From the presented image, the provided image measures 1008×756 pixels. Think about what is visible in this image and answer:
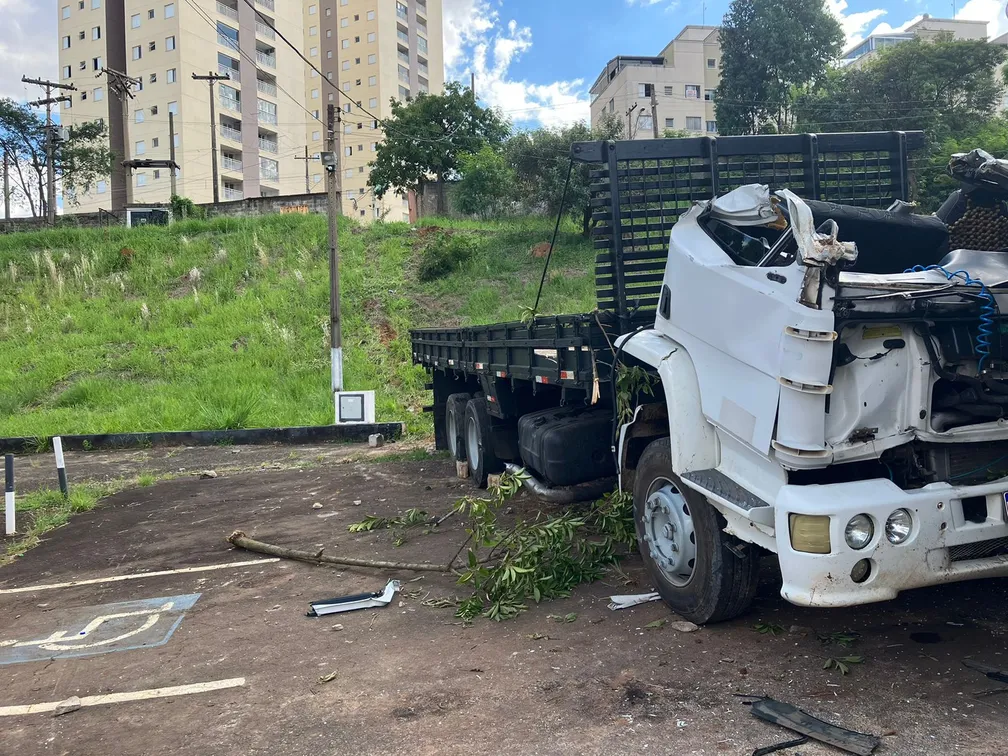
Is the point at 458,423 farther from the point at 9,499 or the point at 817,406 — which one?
the point at 817,406

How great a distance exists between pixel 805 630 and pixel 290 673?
8.98 feet

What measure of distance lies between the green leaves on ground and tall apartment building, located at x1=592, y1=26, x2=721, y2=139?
206ft

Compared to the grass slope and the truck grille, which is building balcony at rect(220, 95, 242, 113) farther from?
the truck grille

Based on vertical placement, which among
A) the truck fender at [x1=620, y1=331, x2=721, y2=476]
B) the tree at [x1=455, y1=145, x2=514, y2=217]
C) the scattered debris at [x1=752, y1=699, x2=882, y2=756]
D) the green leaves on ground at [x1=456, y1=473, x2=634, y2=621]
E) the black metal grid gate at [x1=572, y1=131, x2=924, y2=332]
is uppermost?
the tree at [x1=455, y1=145, x2=514, y2=217]

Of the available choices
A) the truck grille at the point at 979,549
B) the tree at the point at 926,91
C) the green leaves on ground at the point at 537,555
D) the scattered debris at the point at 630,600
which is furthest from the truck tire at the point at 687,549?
the tree at the point at 926,91

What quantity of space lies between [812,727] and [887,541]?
0.80 meters

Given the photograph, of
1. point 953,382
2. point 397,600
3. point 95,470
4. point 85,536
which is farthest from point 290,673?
point 95,470

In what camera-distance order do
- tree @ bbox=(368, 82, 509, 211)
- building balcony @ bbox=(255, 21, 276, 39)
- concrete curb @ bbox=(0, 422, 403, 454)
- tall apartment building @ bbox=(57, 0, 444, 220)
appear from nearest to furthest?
concrete curb @ bbox=(0, 422, 403, 454) → tree @ bbox=(368, 82, 509, 211) → tall apartment building @ bbox=(57, 0, 444, 220) → building balcony @ bbox=(255, 21, 276, 39)

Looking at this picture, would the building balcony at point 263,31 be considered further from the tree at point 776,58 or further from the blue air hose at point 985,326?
the blue air hose at point 985,326

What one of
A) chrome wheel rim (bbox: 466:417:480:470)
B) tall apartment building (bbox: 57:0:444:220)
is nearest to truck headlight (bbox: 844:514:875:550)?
chrome wheel rim (bbox: 466:417:480:470)

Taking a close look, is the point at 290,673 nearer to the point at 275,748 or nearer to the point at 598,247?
the point at 275,748

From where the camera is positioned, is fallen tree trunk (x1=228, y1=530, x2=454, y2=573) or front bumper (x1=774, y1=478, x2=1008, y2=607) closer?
front bumper (x1=774, y1=478, x2=1008, y2=607)

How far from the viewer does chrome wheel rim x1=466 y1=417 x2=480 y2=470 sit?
8.41 metres

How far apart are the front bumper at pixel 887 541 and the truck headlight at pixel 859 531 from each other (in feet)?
0.06
